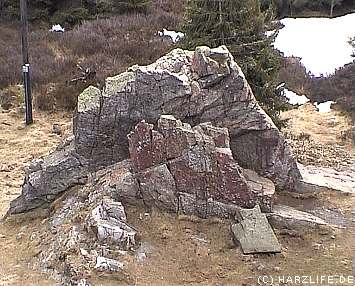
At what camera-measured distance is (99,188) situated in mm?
8531

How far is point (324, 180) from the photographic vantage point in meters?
10.2

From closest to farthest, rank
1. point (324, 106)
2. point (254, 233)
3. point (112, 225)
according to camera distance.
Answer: point (112, 225) → point (254, 233) → point (324, 106)

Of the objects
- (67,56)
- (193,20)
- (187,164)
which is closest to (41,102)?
(67,56)

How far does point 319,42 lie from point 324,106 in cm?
746

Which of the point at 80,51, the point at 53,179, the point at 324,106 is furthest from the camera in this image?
the point at 80,51

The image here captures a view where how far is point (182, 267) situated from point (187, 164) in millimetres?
1469

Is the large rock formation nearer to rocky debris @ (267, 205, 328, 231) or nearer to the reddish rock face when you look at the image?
the reddish rock face

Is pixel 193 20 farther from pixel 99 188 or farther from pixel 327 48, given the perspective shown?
pixel 327 48

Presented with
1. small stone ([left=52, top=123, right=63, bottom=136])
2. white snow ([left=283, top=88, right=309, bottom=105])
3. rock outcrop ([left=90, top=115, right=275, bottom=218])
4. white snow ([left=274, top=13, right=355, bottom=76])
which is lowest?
small stone ([left=52, top=123, right=63, bottom=136])

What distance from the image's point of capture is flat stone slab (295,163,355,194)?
966cm

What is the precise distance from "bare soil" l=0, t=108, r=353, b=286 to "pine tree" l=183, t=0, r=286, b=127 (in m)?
2.75

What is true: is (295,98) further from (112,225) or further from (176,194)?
(112,225)

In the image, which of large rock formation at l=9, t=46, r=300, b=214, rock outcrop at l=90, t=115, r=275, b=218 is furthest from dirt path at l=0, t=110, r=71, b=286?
rock outcrop at l=90, t=115, r=275, b=218

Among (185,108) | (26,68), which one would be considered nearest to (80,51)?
(26,68)
